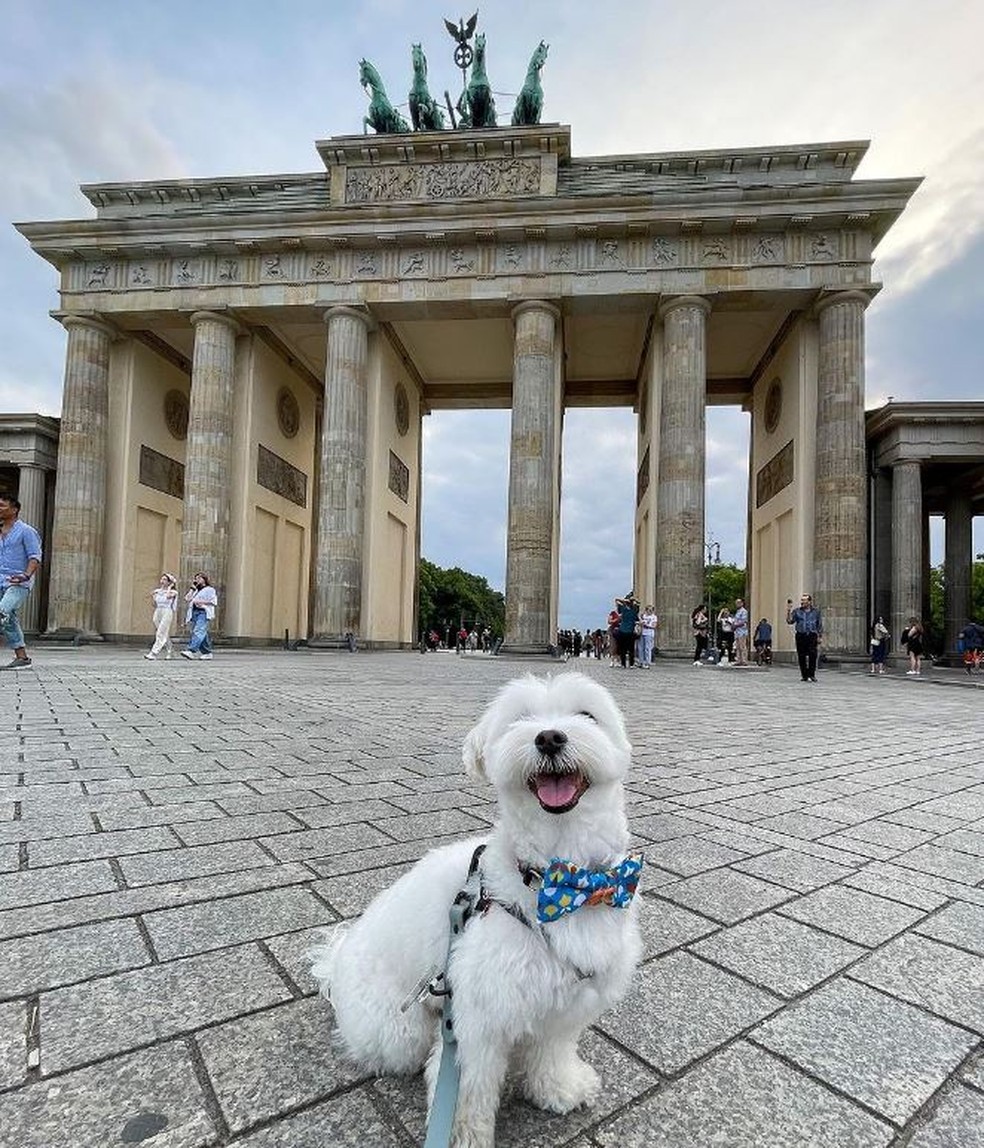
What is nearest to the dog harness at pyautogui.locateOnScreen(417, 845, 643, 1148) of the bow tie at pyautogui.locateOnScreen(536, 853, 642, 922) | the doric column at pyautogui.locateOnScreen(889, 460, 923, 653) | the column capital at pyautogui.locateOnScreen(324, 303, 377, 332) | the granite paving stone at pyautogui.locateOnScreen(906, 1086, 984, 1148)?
the bow tie at pyautogui.locateOnScreen(536, 853, 642, 922)

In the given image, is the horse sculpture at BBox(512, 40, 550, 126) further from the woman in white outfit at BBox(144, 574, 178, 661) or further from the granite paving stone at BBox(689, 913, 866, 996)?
the granite paving stone at BBox(689, 913, 866, 996)

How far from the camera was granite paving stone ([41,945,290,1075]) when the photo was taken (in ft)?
5.43

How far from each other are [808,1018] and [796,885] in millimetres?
1048

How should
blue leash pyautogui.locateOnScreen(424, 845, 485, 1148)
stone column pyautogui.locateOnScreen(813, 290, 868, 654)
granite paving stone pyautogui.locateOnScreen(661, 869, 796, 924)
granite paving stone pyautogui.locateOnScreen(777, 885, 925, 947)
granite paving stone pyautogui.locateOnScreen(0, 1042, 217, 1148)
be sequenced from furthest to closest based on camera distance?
1. stone column pyautogui.locateOnScreen(813, 290, 868, 654)
2. granite paving stone pyautogui.locateOnScreen(661, 869, 796, 924)
3. granite paving stone pyautogui.locateOnScreen(777, 885, 925, 947)
4. granite paving stone pyautogui.locateOnScreen(0, 1042, 217, 1148)
5. blue leash pyautogui.locateOnScreen(424, 845, 485, 1148)

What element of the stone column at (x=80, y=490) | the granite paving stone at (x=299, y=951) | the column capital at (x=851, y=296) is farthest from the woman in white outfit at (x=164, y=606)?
the column capital at (x=851, y=296)

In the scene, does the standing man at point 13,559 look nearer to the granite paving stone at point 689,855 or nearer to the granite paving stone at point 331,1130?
the granite paving stone at point 689,855

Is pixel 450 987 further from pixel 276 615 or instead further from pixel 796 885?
pixel 276 615

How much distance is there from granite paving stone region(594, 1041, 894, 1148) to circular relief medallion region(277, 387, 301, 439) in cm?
3076

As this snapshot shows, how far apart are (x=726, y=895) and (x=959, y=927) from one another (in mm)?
785

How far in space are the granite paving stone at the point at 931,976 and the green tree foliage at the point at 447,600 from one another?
70522 millimetres

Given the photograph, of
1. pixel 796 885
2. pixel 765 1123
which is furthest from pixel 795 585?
pixel 765 1123

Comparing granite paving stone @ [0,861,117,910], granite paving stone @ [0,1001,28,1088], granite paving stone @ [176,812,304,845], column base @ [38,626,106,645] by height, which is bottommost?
column base @ [38,626,106,645]

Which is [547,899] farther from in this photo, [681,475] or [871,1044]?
[681,475]

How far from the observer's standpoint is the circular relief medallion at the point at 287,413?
2996cm
